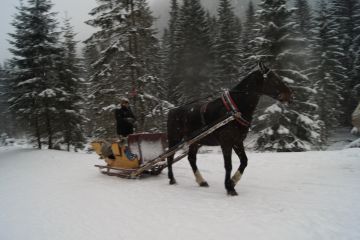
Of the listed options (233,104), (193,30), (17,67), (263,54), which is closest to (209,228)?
(233,104)

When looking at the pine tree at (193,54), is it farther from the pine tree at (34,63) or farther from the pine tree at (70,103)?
the pine tree at (34,63)

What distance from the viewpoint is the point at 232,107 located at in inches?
259

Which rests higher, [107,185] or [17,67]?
[17,67]

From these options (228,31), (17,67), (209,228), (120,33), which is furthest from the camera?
(228,31)

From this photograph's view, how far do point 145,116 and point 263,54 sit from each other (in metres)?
8.35

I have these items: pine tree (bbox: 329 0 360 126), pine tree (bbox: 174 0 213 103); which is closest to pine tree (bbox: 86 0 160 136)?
pine tree (bbox: 174 0 213 103)

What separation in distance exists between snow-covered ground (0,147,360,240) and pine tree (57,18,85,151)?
1424 centimetres

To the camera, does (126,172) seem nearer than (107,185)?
No

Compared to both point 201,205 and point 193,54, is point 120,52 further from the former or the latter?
point 193,54

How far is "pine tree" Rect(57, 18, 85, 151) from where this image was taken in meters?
23.3

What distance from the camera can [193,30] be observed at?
3284cm

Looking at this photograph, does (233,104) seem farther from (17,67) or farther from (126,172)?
(17,67)

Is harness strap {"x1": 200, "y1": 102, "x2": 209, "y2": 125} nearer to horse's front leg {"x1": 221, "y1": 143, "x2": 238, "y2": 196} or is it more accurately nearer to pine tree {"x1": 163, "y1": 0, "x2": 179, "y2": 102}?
horse's front leg {"x1": 221, "y1": 143, "x2": 238, "y2": 196}

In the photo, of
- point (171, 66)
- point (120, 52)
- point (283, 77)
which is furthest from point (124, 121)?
point (171, 66)
